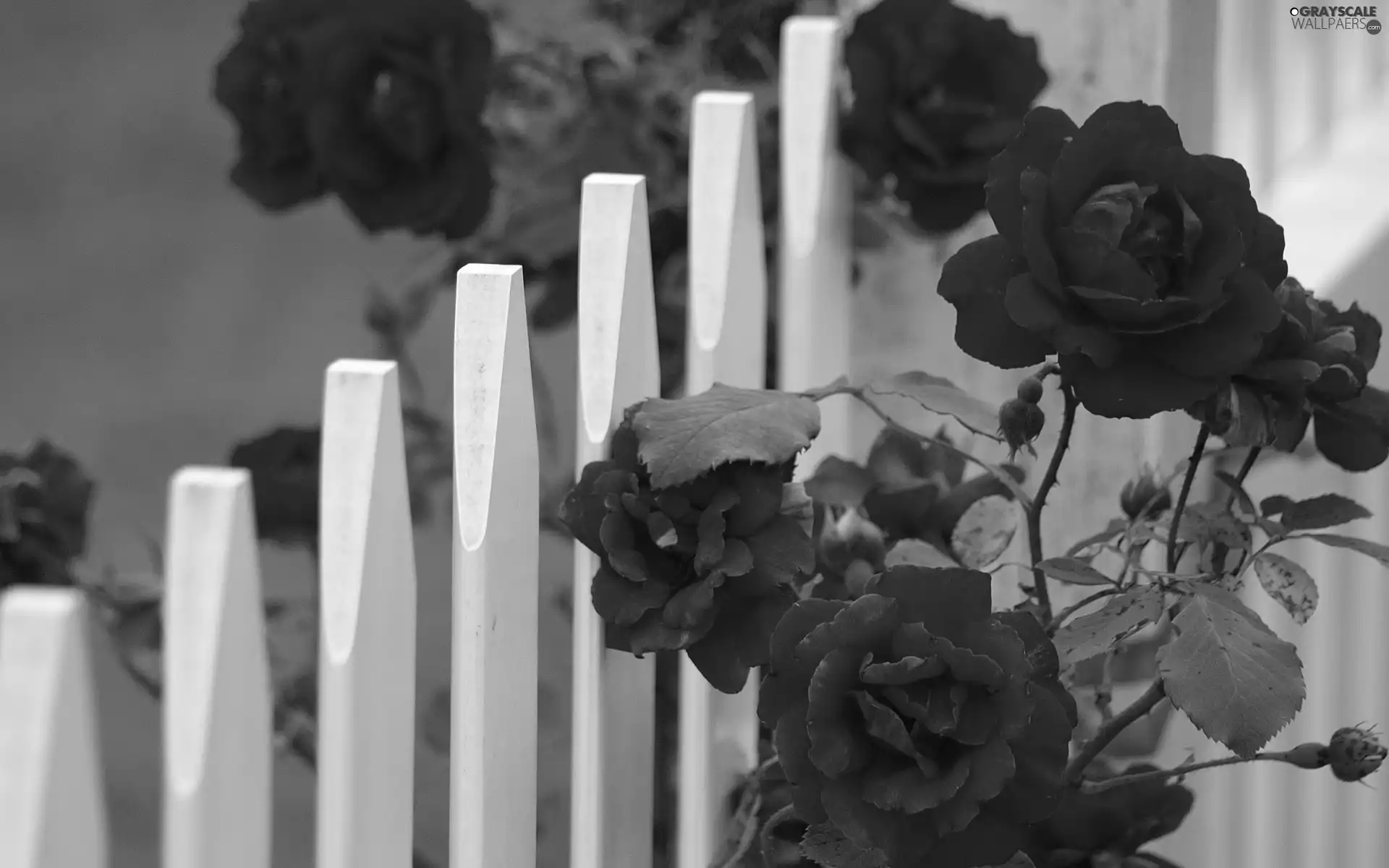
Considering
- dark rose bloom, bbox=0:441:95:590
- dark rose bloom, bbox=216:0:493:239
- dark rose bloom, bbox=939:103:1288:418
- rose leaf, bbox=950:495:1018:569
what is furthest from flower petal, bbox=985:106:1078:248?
dark rose bloom, bbox=0:441:95:590

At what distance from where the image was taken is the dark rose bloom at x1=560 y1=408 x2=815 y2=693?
60cm

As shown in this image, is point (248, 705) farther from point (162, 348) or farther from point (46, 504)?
point (162, 348)

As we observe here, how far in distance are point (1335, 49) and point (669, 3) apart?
21.3 inches

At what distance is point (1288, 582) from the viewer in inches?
24.1

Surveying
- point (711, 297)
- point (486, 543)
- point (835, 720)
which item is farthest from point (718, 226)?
point (835, 720)

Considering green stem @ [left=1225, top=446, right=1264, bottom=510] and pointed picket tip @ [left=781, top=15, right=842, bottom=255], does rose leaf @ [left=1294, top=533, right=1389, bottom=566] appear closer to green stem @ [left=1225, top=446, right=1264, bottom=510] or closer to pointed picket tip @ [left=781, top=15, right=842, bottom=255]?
green stem @ [left=1225, top=446, right=1264, bottom=510]

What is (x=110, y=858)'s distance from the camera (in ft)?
6.54

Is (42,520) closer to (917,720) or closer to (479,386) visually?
(479,386)

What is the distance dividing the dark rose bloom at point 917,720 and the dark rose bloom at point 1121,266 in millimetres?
91

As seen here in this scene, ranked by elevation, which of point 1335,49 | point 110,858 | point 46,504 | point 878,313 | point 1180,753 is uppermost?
point 1335,49

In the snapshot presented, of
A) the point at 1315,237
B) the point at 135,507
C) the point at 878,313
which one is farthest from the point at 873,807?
the point at 135,507

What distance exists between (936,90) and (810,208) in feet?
0.38

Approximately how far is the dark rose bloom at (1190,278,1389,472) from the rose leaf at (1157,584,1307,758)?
69 mm

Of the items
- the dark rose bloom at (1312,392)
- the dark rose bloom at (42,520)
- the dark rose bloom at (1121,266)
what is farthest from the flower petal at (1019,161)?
the dark rose bloom at (42,520)
